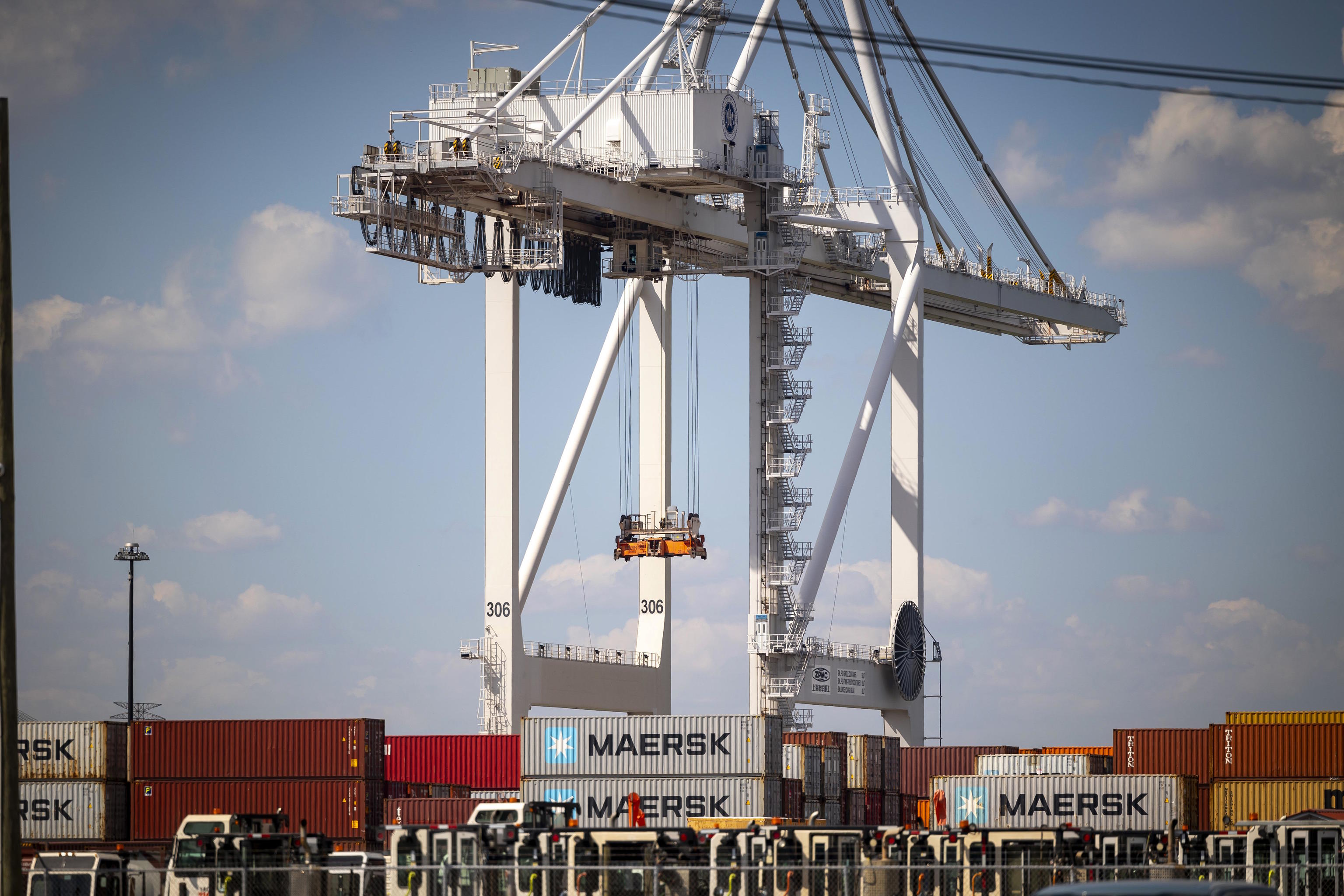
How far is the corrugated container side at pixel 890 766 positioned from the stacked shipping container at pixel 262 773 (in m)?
15.5

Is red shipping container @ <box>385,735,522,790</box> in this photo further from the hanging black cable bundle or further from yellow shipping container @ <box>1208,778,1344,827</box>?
yellow shipping container @ <box>1208,778,1344,827</box>

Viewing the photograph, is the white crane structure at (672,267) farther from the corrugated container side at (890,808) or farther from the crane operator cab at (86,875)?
the crane operator cab at (86,875)

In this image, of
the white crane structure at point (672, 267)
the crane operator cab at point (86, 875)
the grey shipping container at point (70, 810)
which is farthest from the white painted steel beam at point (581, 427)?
the crane operator cab at point (86, 875)

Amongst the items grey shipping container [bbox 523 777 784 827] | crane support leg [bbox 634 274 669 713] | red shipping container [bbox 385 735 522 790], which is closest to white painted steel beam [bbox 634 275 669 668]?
crane support leg [bbox 634 274 669 713]

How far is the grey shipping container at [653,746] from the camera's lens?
148ft

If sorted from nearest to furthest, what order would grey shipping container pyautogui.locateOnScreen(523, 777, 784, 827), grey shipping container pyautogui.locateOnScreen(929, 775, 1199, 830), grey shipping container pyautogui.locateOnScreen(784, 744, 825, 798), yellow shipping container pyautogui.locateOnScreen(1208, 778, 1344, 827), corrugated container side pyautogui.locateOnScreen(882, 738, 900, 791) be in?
grey shipping container pyautogui.locateOnScreen(523, 777, 784, 827)
grey shipping container pyautogui.locateOnScreen(929, 775, 1199, 830)
yellow shipping container pyautogui.locateOnScreen(1208, 778, 1344, 827)
grey shipping container pyautogui.locateOnScreen(784, 744, 825, 798)
corrugated container side pyautogui.locateOnScreen(882, 738, 900, 791)

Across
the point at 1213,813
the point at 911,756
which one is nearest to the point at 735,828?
the point at 1213,813

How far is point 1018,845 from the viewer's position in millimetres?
28156

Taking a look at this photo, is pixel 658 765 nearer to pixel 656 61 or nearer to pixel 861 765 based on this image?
pixel 861 765

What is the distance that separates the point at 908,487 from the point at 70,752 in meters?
32.7

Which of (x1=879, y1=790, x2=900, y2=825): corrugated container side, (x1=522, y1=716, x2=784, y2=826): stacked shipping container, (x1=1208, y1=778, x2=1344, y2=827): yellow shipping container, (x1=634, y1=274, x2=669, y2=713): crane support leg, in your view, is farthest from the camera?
(x1=634, y1=274, x2=669, y2=713): crane support leg

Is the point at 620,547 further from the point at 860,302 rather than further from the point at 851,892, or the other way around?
the point at 851,892

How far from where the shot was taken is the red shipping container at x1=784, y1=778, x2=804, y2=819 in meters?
45.9

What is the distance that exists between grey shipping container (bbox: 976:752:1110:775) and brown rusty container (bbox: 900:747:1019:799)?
450cm
